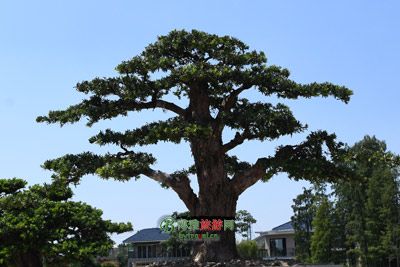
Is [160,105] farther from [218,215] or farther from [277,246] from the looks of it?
[277,246]

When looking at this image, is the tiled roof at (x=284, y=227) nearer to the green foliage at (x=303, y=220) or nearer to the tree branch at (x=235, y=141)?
the green foliage at (x=303, y=220)

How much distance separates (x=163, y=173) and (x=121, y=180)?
3.20 ft

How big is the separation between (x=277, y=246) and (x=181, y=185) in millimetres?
38116

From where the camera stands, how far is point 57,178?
11227mm

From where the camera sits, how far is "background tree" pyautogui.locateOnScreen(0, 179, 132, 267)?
43.1ft

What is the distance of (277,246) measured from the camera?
4797cm

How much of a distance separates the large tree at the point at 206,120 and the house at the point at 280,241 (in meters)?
36.7

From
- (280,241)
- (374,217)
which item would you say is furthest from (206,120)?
(280,241)

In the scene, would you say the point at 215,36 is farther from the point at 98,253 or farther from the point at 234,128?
the point at 98,253

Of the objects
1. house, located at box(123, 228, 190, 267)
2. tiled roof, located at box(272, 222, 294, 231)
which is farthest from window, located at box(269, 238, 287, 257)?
house, located at box(123, 228, 190, 267)

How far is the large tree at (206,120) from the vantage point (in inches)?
419

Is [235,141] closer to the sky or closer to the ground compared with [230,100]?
closer to the ground

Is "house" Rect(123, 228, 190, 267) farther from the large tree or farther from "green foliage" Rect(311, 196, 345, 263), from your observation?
the large tree

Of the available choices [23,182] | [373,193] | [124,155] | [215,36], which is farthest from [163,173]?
[373,193]
